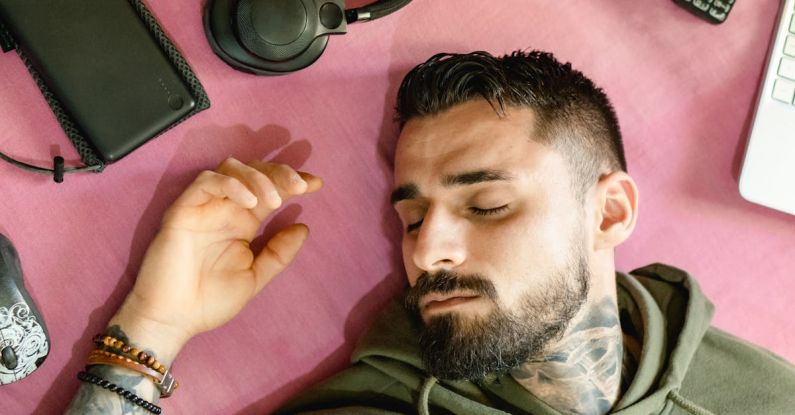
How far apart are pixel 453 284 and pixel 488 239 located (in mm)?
87

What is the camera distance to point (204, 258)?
109cm

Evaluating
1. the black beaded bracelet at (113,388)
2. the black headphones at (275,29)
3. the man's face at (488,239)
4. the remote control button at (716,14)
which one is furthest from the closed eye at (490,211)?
the remote control button at (716,14)

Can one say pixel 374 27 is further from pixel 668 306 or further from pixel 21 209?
pixel 668 306

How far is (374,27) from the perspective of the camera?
4.06 feet

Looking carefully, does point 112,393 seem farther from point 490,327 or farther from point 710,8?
point 710,8

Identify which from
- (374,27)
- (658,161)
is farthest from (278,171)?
(658,161)

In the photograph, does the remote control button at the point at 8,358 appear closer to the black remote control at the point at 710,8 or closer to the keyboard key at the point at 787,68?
the black remote control at the point at 710,8

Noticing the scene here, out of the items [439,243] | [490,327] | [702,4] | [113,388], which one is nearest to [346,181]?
[439,243]

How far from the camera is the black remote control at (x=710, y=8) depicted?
1360mm

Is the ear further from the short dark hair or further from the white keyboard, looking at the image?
the white keyboard

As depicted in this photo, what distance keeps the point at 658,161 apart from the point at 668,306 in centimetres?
30

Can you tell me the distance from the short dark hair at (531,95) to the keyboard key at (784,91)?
17.8 inches

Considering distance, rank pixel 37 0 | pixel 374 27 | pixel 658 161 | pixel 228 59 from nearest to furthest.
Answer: pixel 37 0 < pixel 228 59 < pixel 374 27 < pixel 658 161

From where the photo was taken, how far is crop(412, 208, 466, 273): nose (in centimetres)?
102
